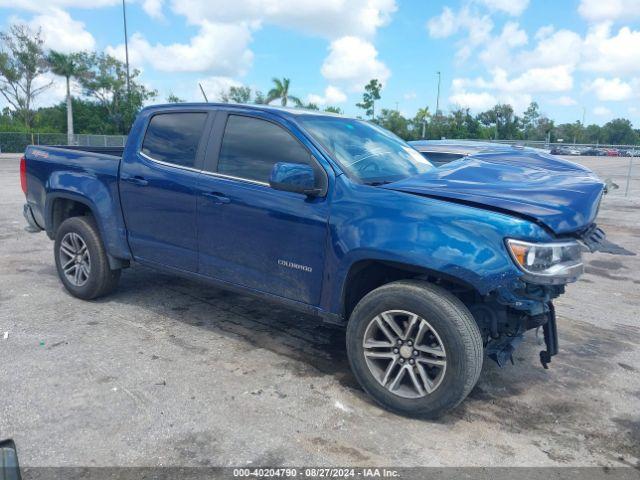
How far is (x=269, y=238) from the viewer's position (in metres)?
3.81

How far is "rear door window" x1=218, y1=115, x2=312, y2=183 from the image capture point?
3.83m

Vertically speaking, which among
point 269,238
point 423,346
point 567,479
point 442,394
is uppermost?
point 269,238

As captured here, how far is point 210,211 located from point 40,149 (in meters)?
2.45

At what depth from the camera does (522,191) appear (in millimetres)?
3301

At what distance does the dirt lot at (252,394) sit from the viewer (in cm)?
293

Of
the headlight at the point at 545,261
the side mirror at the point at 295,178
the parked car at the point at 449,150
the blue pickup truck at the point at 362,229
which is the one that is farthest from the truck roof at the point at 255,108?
the parked car at the point at 449,150

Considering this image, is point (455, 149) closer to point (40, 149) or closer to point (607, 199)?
point (40, 149)

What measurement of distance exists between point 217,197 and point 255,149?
460 mm

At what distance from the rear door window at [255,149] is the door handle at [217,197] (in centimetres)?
18

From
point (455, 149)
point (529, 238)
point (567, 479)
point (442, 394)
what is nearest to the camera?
point (567, 479)

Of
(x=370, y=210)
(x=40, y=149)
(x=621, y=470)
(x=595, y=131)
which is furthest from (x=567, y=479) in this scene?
(x=595, y=131)

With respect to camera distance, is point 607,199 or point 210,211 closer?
point 210,211

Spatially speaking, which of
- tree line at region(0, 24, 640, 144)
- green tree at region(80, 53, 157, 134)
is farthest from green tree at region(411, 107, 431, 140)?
green tree at region(80, 53, 157, 134)

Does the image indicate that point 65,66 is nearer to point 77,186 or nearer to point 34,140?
point 34,140
